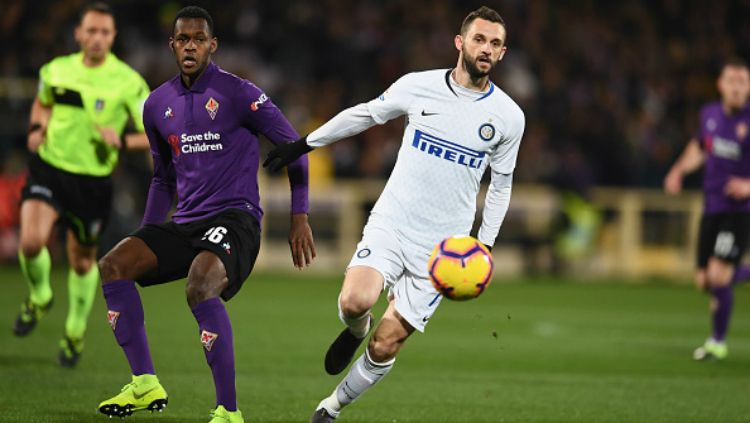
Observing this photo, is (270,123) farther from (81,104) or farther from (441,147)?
(81,104)

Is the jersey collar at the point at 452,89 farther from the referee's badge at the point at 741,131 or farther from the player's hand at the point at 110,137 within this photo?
the referee's badge at the point at 741,131

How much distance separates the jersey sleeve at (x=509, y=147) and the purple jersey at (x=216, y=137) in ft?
3.65

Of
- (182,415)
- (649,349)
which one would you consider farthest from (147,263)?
(649,349)

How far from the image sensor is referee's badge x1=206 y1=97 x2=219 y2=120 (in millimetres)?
6625

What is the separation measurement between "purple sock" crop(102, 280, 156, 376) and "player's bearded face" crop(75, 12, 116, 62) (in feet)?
11.7

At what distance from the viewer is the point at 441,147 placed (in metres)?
6.82

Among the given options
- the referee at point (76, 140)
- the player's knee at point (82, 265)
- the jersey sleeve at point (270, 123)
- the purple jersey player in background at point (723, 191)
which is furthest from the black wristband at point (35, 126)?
the purple jersey player in background at point (723, 191)

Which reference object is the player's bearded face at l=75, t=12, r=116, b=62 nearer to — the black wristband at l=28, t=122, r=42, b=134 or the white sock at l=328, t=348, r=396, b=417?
the black wristband at l=28, t=122, r=42, b=134

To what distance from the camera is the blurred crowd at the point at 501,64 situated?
20453mm

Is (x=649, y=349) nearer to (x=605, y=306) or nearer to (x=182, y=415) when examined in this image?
(x=605, y=306)

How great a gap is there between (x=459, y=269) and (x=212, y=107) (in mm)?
1638

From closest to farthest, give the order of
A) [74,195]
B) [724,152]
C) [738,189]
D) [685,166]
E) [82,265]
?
[74,195] < [82,265] < [738,189] < [724,152] < [685,166]

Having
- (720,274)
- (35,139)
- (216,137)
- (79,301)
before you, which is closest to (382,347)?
(216,137)

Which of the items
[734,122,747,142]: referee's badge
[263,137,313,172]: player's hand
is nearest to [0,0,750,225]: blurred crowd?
[734,122,747,142]: referee's badge
